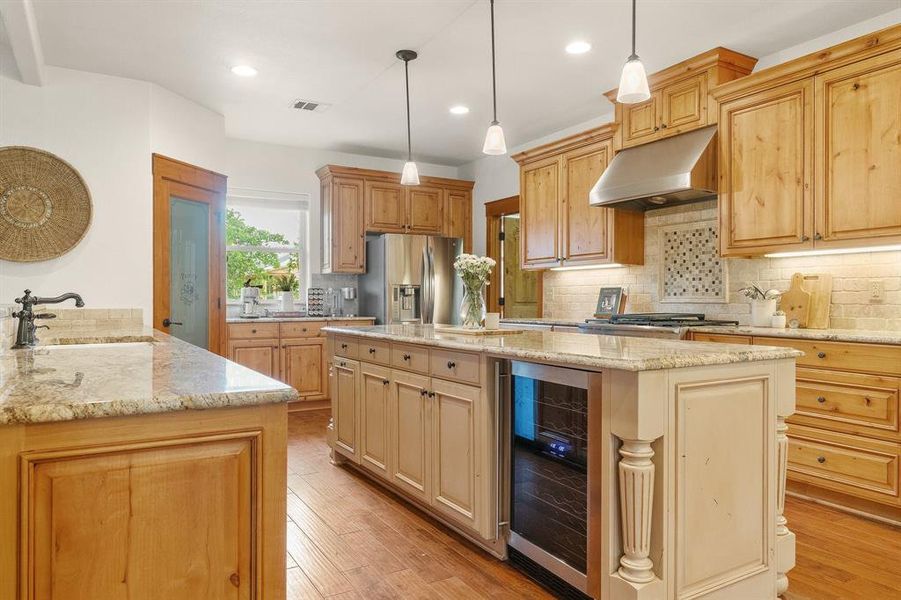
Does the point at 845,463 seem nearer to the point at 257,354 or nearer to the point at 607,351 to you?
the point at 607,351

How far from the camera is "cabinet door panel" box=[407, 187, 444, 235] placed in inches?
251

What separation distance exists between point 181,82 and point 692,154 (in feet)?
12.0

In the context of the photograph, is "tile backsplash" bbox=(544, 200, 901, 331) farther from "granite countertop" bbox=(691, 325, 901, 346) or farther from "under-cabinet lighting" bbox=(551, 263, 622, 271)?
"granite countertop" bbox=(691, 325, 901, 346)

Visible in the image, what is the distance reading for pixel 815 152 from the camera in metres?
3.25

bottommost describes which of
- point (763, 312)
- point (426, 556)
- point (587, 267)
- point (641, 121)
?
point (426, 556)

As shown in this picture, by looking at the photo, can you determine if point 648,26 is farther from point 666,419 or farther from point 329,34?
point 666,419

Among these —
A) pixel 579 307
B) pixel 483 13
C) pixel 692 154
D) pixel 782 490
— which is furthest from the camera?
pixel 579 307

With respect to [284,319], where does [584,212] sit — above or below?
above

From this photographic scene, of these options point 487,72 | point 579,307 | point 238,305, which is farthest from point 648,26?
point 238,305

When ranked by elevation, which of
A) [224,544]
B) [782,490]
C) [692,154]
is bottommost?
[782,490]

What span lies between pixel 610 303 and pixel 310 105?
117 inches

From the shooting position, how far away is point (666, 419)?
1693 mm

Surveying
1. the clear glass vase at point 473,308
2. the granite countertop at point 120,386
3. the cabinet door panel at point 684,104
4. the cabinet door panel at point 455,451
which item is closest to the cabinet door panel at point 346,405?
the clear glass vase at point 473,308

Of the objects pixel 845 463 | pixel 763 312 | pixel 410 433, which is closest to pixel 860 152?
pixel 763 312
